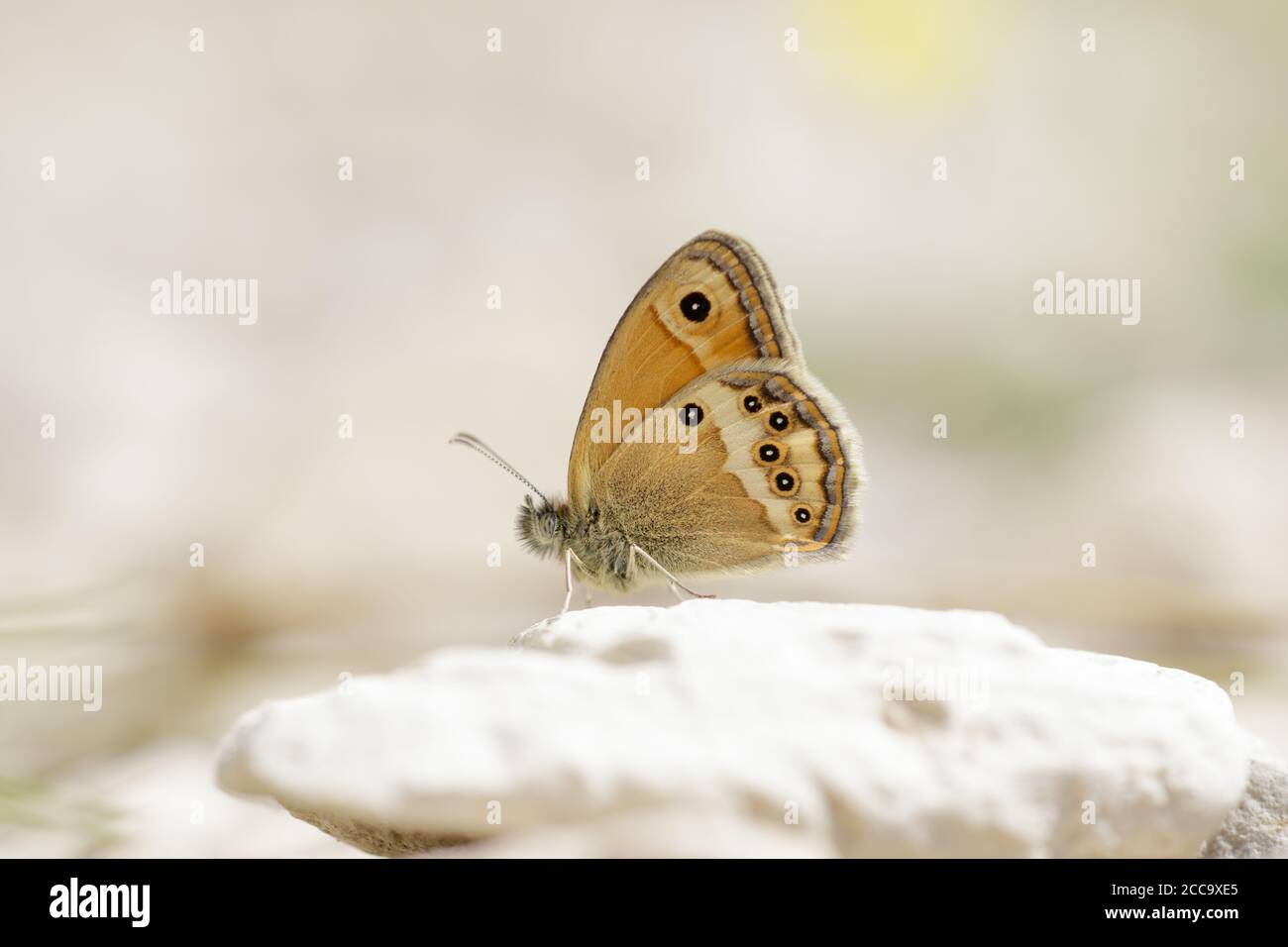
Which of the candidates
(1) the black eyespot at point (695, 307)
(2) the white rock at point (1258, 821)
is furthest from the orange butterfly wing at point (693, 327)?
(2) the white rock at point (1258, 821)

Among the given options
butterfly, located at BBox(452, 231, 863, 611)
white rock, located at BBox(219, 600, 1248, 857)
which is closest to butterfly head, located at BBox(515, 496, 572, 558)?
butterfly, located at BBox(452, 231, 863, 611)

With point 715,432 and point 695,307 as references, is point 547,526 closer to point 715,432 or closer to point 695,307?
point 715,432

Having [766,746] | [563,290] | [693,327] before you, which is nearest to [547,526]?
[693,327]

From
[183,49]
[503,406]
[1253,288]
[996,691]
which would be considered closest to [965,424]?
[1253,288]

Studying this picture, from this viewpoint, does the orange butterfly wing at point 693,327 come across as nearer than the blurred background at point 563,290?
Yes

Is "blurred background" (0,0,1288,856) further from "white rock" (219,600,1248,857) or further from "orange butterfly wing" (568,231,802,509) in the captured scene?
"white rock" (219,600,1248,857)

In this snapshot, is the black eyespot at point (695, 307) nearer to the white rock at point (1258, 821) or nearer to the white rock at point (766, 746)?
the white rock at point (766, 746)

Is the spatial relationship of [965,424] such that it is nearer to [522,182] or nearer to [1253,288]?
[1253,288]
